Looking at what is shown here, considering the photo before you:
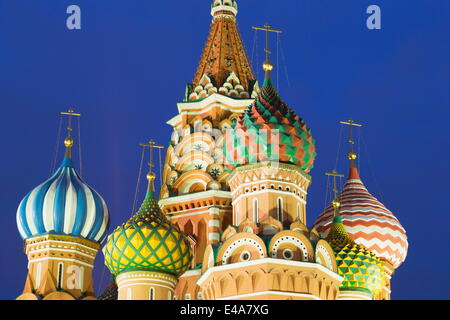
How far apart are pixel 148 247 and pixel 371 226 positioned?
7.66m

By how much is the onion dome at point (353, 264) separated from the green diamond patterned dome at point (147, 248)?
12.3ft

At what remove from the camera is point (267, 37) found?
2852cm

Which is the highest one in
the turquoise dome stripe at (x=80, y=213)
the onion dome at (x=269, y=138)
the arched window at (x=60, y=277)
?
the onion dome at (x=269, y=138)

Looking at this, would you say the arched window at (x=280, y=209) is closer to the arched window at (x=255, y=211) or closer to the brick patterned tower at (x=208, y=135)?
the arched window at (x=255, y=211)

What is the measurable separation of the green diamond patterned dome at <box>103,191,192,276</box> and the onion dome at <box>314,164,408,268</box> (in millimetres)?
5390

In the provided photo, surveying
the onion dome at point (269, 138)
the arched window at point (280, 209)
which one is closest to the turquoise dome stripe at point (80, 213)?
the onion dome at point (269, 138)

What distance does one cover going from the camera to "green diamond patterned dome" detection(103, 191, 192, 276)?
27.0 meters

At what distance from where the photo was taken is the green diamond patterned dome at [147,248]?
2700 cm

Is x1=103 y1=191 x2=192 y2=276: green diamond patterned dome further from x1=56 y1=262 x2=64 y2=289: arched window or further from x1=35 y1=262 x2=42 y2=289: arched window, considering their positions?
x1=35 y1=262 x2=42 y2=289: arched window

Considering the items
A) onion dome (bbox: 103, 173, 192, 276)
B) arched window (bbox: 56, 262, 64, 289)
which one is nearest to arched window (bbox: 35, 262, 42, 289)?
arched window (bbox: 56, 262, 64, 289)
